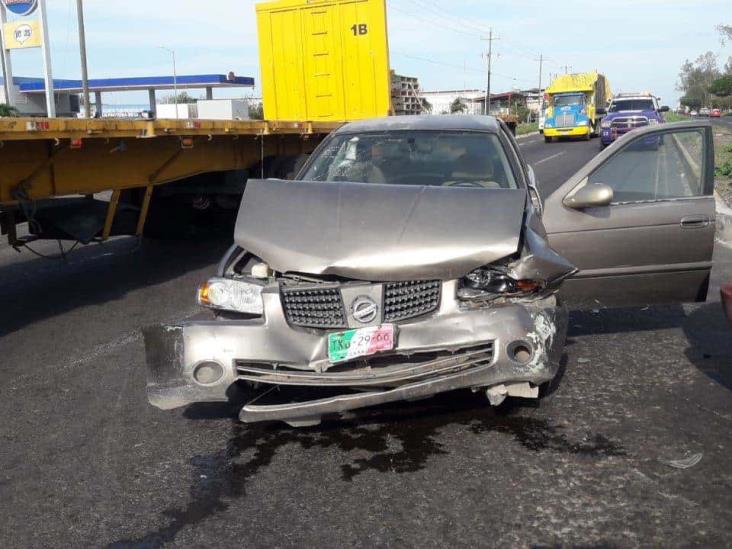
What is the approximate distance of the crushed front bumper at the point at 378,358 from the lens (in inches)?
155

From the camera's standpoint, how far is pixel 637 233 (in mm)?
5578

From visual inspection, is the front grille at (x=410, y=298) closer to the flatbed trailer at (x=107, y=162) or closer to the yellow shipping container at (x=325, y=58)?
the flatbed trailer at (x=107, y=162)

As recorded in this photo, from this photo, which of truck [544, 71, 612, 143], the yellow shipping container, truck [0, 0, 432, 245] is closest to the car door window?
truck [0, 0, 432, 245]

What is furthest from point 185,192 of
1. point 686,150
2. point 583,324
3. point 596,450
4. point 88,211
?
point 596,450

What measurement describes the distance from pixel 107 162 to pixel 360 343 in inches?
183

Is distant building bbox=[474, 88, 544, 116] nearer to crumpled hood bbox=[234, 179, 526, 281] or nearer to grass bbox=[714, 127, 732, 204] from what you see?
grass bbox=[714, 127, 732, 204]

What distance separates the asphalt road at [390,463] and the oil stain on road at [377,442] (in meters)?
0.01

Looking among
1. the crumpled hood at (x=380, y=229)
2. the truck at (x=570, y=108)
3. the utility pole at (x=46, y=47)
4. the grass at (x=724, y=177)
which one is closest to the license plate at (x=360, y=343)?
the crumpled hood at (x=380, y=229)

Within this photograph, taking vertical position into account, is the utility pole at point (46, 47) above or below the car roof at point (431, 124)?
above

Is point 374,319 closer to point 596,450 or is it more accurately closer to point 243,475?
point 243,475

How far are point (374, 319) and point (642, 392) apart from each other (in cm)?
198

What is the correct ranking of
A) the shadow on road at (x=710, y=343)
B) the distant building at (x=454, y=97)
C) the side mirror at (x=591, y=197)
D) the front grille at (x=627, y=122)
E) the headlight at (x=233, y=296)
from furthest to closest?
the distant building at (x=454, y=97) → the front grille at (x=627, y=122) → the side mirror at (x=591, y=197) → the shadow on road at (x=710, y=343) → the headlight at (x=233, y=296)

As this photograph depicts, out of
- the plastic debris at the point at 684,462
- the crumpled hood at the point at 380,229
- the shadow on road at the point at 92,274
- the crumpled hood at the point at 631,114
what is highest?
the crumpled hood at the point at 631,114

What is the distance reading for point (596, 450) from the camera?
409 cm
